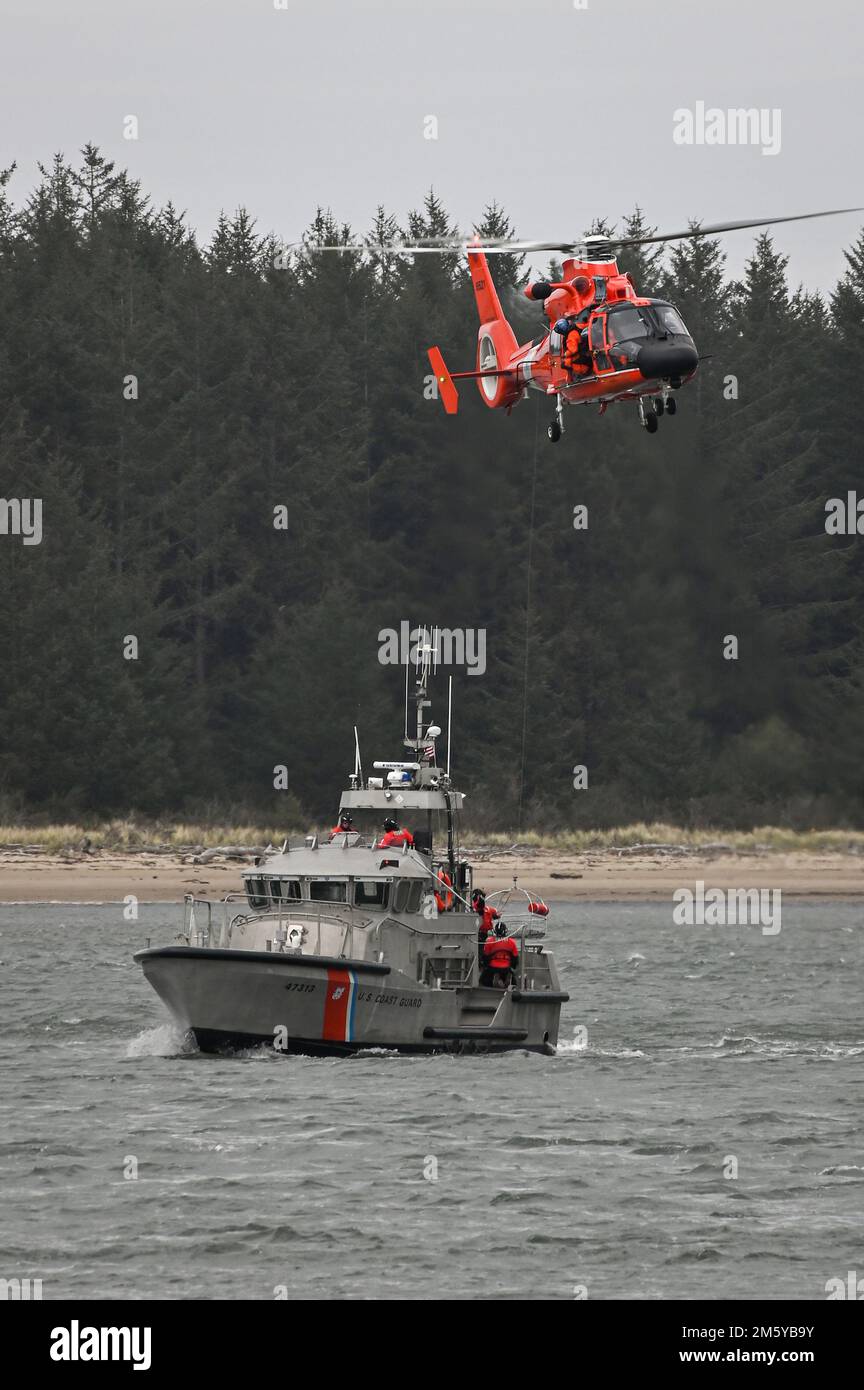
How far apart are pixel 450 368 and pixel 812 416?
1565 centimetres

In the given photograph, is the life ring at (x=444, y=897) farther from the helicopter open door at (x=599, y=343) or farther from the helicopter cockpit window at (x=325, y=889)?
the helicopter open door at (x=599, y=343)

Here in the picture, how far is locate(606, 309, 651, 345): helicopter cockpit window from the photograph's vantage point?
32.5 m

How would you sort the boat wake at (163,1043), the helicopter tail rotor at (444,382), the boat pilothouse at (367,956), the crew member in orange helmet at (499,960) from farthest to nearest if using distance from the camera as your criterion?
the helicopter tail rotor at (444,382), the crew member in orange helmet at (499,960), the boat wake at (163,1043), the boat pilothouse at (367,956)

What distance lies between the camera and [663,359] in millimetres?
31953

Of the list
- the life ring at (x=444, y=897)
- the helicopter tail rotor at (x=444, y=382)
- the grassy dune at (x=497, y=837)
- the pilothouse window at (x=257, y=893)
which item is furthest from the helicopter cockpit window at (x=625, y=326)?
the grassy dune at (x=497, y=837)

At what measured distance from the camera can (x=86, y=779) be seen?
232 feet

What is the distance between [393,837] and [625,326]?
791 centimetres

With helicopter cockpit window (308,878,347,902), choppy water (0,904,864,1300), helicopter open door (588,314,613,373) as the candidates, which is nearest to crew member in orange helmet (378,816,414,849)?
helicopter cockpit window (308,878,347,902)

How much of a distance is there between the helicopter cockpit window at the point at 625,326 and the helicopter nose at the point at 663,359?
0.35 m

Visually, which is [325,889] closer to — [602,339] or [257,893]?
[257,893]

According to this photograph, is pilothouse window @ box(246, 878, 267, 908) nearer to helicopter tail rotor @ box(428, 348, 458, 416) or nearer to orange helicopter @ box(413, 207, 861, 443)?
orange helicopter @ box(413, 207, 861, 443)

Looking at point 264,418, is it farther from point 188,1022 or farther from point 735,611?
point 188,1022

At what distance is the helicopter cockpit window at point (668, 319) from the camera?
3253cm

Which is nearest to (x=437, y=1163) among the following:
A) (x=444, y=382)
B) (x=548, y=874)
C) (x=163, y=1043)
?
(x=163, y=1043)
